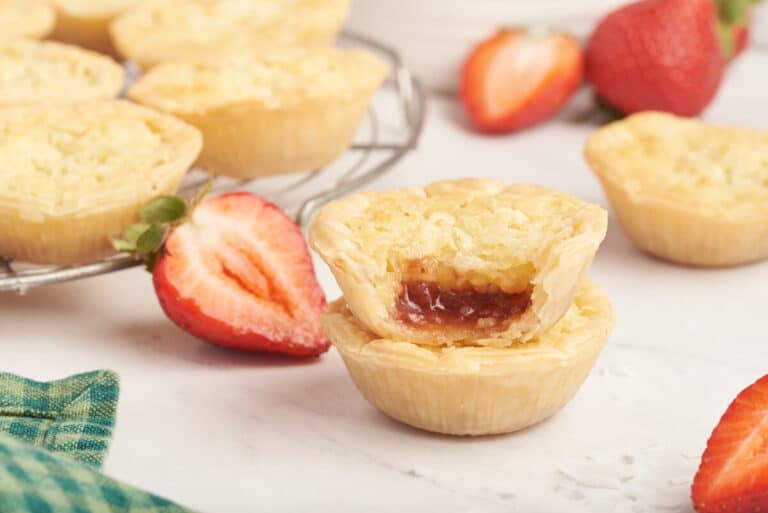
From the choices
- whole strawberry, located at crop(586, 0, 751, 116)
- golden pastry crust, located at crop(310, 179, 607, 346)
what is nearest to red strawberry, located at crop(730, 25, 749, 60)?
whole strawberry, located at crop(586, 0, 751, 116)

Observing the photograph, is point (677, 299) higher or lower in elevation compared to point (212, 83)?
lower

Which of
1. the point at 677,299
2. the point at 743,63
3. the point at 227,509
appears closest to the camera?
the point at 227,509

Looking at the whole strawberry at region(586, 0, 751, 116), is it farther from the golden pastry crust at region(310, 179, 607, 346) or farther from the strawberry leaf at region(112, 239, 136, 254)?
the strawberry leaf at region(112, 239, 136, 254)

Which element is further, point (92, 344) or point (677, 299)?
point (677, 299)

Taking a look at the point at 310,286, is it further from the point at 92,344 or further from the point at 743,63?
the point at 743,63

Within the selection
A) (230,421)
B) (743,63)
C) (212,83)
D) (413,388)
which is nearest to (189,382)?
(230,421)

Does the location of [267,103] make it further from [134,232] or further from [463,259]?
[463,259]
